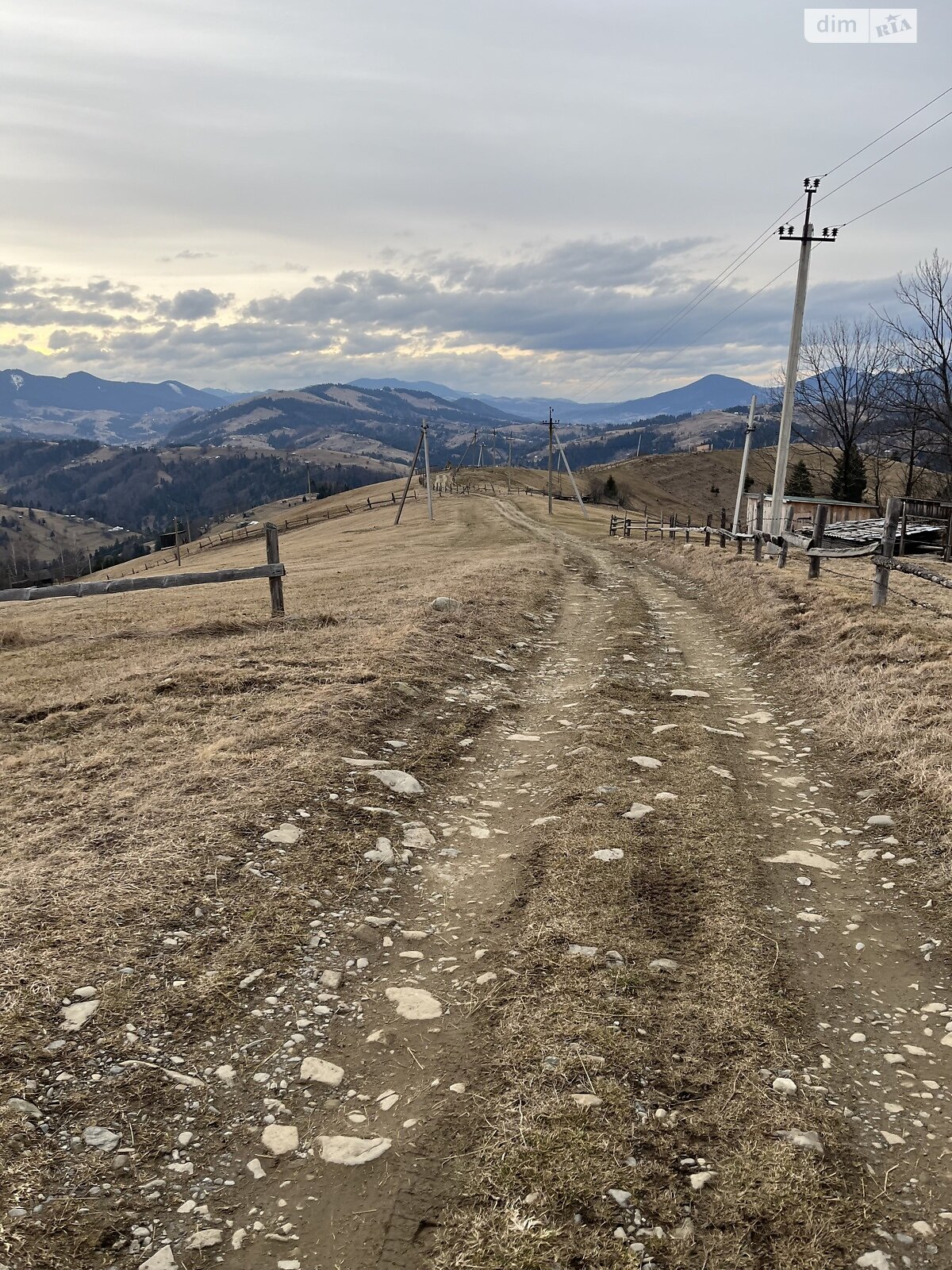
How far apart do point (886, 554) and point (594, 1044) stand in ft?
41.7

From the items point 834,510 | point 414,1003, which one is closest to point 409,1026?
point 414,1003

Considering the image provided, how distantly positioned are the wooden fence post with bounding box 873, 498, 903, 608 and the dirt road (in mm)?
7461

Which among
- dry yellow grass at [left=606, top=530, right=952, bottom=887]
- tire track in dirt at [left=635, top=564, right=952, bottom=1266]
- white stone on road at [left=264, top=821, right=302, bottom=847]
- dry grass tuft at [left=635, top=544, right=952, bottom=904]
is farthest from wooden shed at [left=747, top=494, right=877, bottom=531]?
white stone on road at [left=264, top=821, right=302, bottom=847]

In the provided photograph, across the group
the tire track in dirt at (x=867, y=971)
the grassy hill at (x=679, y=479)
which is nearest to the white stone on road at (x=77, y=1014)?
the tire track in dirt at (x=867, y=971)

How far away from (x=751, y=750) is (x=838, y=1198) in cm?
567

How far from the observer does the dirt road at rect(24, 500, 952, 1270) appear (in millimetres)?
3121

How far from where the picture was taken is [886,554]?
45.6ft

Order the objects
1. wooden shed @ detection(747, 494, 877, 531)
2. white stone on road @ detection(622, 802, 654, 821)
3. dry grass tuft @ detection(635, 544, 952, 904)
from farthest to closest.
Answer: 1. wooden shed @ detection(747, 494, 877, 531)
2. dry grass tuft @ detection(635, 544, 952, 904)
3. white stone on road @ detection(622, 802, 654, 821)

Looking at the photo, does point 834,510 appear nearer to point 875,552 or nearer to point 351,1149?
point 875,552

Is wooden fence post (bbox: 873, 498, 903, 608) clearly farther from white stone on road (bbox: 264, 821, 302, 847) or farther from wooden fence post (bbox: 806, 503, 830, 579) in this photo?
white stone on road (bbox: 264, 821, 302, 847)

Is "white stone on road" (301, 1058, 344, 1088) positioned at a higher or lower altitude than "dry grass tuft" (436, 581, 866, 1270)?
lower

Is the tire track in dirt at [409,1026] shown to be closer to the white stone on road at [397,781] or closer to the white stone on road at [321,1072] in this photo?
the white stone on road at [321,1072]

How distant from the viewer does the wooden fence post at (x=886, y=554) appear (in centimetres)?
1365

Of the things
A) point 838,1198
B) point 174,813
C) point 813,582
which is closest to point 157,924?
point 174,813
